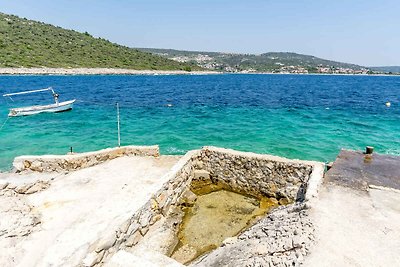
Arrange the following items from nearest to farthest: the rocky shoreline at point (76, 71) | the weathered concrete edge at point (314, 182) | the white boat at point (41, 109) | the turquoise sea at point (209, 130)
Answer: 1. the weathered concrete edge at point (314, 182)
2. the turquoise sea at point (209, 130)
3. the white boat at point (41, 109)
4. the rocky shoreline at point (76, 71)

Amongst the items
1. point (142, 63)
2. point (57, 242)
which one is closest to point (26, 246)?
point (57, 242)

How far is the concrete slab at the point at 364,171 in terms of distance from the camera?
31.8 ft

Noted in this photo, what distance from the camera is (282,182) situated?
1223 centimetres

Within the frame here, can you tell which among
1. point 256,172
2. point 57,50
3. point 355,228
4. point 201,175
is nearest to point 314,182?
point 355,228

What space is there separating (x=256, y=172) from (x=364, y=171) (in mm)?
4295

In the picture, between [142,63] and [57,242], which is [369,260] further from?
[142,63]

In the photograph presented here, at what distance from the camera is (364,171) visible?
422 inches

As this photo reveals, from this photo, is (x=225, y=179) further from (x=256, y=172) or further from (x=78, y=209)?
(x=78, y=209)

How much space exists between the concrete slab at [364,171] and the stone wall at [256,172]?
38.8 inches

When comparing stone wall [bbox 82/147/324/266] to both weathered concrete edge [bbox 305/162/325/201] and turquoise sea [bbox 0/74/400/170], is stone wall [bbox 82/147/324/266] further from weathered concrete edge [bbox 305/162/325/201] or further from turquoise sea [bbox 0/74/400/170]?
turquoise sea [bbox 0/74/400/170]

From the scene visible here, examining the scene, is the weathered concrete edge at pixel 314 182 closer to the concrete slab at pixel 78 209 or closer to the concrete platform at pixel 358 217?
the concrete platform at pixel 358 217

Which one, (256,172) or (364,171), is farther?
(256,172)

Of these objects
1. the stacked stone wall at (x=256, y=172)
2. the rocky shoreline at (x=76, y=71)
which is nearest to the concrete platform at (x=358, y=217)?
the stacked stone wall at (x=256, y=172)

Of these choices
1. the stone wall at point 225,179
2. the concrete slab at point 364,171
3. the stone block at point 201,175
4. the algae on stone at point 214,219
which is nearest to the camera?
the stone wall at point 225,179
